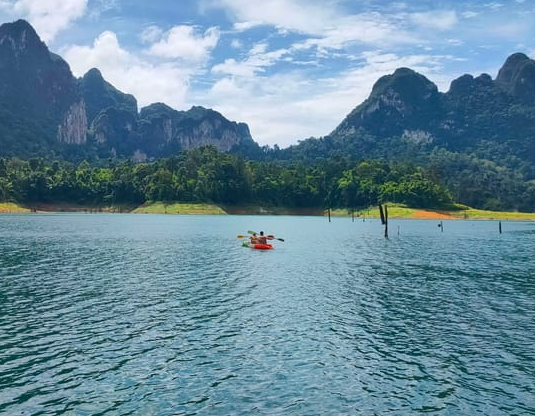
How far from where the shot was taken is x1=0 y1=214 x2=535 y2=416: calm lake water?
19.5m

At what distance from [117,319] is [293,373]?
14537mm

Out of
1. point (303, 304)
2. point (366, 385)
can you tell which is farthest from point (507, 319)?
point (366, 385)

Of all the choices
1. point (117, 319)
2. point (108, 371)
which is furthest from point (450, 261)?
point (108, 371)

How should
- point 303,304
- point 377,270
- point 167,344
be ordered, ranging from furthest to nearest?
point 377,270 < point 303,304 < point 167,344

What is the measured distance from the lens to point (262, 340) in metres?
27.6

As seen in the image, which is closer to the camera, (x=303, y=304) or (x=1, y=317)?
(x=1, y=317)

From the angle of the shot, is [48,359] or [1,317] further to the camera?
[1,317]

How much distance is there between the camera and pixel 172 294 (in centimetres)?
4041

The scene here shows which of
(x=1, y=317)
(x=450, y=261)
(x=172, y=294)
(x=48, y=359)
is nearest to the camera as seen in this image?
(x=48, y=359)

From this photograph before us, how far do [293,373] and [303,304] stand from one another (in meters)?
15.1

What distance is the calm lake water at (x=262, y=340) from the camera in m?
19.5

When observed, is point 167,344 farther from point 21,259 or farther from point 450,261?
point 450,261

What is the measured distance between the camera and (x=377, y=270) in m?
56.9

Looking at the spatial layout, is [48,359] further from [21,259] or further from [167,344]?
[21,259]
